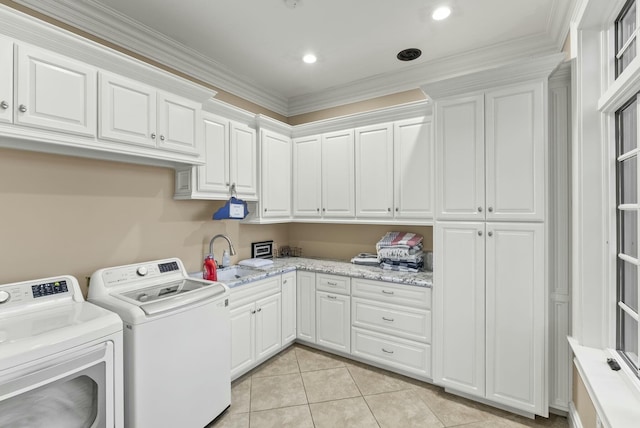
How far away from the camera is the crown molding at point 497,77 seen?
6.37 ft

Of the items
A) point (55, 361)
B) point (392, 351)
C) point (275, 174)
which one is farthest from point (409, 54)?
point (55, 361)

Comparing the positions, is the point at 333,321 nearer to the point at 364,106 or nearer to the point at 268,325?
the point at 268,325

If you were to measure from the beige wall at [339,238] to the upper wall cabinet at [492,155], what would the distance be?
781 millimetres

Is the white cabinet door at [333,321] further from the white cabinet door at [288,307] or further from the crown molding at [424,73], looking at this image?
the crown molding at [424,73]

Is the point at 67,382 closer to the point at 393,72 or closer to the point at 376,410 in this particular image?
the point at 376,410

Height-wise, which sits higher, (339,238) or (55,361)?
(339,238)

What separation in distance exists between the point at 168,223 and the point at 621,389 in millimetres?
2969

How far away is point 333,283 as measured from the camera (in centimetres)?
295

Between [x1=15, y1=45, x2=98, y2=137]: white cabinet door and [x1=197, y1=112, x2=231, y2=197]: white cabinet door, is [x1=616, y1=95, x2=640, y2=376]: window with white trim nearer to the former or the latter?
[x1=197, y1=112, x2=231, y2=197]: white cabinet door

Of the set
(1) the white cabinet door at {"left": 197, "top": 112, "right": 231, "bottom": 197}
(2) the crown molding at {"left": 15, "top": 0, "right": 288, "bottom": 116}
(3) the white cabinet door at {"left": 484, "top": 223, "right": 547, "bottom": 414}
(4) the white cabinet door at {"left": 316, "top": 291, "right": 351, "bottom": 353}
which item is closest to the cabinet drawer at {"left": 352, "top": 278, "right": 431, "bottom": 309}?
(4) the white cabinet door at {"left": 316, "top": 291, "right": 351, "bottom": 353}

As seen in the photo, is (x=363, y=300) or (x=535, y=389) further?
(x=363, y=300)

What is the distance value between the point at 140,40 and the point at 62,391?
7.80 feet

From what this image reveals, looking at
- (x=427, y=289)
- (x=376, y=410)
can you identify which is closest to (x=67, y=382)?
(x=376, y=410)

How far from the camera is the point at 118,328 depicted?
1542 millimetres
